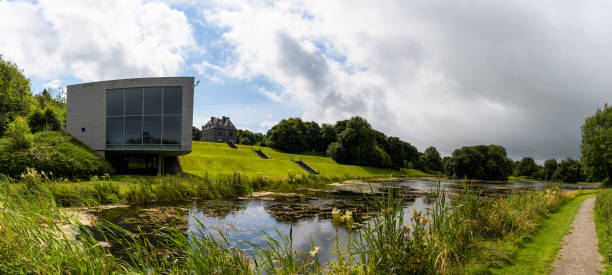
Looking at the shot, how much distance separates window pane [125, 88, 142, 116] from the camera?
27156 millimetres

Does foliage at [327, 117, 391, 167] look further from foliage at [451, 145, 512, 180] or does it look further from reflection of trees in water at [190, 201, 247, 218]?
reflection of trees in water at [190, 201, 247, 218]

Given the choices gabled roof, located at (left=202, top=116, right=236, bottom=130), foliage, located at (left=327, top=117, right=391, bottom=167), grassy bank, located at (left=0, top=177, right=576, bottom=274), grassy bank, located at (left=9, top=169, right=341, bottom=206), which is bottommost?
grassy bank, located at (left=9, top=169, right=341, bottom=206)

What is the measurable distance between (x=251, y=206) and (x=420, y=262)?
11.0m

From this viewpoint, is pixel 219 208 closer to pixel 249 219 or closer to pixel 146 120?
pixel 249 219

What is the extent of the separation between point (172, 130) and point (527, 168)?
11026 centimetres

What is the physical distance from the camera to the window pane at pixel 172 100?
26828mm

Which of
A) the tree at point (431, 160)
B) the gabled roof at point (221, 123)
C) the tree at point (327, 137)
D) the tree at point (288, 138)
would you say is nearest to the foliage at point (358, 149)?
the tree at point (288, 138)

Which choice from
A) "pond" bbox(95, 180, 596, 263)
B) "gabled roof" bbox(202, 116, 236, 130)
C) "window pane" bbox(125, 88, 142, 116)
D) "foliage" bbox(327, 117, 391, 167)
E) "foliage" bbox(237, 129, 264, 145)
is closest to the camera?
"pond" bbox(95, 180, 596, 263)

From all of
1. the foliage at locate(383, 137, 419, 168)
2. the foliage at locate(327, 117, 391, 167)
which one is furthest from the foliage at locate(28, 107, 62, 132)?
the foliage at locate(383, 137, 419, 168)

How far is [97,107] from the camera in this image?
27938 millimetres

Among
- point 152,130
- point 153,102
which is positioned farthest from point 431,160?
point 153,102

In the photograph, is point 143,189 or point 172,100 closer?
point 143,189

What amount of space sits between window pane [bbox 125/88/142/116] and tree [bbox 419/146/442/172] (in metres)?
82.5

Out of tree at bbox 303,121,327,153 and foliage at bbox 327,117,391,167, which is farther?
tree at bbox 303,121,327,153
